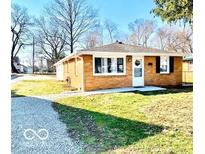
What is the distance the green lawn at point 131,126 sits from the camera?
74.2 inches

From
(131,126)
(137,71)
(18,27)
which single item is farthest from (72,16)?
(137,71)

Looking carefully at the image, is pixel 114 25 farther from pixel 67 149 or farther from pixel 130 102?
pixel 130 102

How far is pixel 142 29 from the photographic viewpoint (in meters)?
2.03

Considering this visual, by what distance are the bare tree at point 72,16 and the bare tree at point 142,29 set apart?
0.33m

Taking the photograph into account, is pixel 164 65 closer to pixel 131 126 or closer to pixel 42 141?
pixel 131 126

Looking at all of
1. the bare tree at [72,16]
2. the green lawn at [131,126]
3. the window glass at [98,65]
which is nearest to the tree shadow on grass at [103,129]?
the green lawn at [131,126]

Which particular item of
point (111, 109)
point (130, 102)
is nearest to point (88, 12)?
point (111, 109)

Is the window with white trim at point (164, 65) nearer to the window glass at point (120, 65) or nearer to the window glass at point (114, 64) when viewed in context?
the window glass at point (120, 65)

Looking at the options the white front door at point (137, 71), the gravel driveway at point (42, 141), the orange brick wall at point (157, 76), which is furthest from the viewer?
the orange brick wall at point (157, 76)

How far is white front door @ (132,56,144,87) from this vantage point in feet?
19.7

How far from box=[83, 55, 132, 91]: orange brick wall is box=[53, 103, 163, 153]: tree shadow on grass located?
266 centimetres

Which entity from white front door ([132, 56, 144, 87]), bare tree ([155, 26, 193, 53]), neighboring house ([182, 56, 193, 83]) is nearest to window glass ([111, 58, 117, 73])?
white front door ([132, 56, 144, 87])

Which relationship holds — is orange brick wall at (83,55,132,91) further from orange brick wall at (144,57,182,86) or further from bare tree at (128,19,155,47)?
bare tree at (128,19,155,47)

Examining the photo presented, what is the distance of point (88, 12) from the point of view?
2037 millimetres
